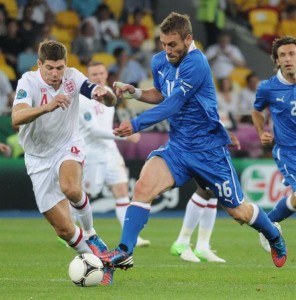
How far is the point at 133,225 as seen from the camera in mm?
8562

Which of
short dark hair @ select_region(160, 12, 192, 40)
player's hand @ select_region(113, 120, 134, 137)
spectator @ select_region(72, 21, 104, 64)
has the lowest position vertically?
spectator @ select_region(72, 21, 104, 64)

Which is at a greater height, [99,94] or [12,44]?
[99,94]

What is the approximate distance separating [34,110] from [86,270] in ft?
4.61

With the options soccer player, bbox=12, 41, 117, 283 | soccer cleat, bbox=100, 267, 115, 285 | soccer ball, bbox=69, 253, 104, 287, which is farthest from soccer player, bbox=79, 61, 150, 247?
soccer ball, bbox=69, 253, 104, 287

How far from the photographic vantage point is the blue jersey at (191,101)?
8812 mm

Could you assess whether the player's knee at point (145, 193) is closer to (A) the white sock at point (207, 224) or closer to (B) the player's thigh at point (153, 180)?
(B) the player's thigh at point (153, 180)

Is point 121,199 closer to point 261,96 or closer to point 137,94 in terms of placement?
point 261,96

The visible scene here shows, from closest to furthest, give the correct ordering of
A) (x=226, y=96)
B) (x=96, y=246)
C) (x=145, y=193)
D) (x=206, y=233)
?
(x=145, y=193)
(x=96, y=246)
(x=206, y=233)
(x=226, y=96)

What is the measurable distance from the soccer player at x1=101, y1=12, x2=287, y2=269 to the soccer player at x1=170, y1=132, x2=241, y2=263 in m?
1.84

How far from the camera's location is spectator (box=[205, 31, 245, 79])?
21383 mm

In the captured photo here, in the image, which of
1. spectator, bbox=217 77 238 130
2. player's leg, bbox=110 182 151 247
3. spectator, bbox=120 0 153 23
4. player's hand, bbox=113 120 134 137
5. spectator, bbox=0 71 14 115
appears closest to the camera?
player's hand, bbox=113 120 134 137

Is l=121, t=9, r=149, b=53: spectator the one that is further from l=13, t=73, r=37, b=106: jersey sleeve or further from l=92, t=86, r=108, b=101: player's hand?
l=92, t=86, r=108, b=101: player's hand

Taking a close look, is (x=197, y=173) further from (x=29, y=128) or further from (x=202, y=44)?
(x=202, y=44)

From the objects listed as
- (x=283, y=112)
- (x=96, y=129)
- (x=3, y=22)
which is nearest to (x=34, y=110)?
(x=283, y=112)
